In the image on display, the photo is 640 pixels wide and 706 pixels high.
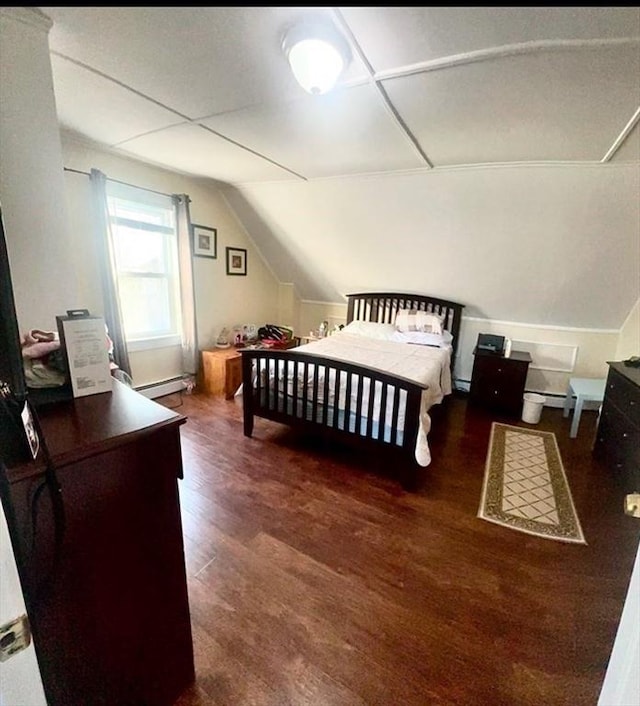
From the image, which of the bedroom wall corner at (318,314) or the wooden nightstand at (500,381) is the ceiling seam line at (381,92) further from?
the bedroom wall corner at (318,314)

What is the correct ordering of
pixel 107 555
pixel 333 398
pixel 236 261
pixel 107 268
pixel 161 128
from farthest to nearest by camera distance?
pixel 236 261 → pixel 107 268 → pixel 333 398 → pixel 161 128 → pixel 107 555

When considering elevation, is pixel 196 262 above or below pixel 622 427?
above

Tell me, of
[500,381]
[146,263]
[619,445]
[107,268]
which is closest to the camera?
[619,445]

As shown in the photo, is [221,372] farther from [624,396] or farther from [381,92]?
[624,396]

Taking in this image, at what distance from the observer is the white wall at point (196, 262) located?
304 centimetres

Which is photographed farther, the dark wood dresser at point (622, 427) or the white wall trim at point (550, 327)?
the white wall trim at point (550, 327)

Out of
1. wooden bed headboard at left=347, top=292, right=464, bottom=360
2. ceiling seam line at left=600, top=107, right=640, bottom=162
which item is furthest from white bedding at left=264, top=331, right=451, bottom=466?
ceiling seam line at left=600, top=107, right=640, bottom=162

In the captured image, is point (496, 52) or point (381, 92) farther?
point (381, 92)

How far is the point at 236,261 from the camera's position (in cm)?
466

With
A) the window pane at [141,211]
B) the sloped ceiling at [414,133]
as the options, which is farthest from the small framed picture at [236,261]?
the window pane at [141,211]

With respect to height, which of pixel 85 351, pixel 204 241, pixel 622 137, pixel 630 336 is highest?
pixel 622 137

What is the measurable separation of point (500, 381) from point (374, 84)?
2991mm

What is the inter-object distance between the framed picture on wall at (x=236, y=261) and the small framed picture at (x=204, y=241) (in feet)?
0.76

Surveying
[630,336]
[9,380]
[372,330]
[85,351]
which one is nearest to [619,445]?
[630,336]
